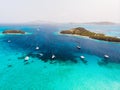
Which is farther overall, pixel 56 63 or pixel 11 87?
pixel 56 63

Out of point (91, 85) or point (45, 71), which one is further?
point (45, 71)

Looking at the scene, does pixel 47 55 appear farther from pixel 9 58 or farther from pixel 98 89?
pixel 98 89

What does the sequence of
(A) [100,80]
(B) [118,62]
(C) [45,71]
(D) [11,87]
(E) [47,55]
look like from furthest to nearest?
(E) [47,55]
(B) [118,62]
(C) [45,71]
(A) [100,80]
(D) [11,87]

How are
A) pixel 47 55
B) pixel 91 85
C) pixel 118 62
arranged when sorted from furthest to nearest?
1. pixel 47 55
2. pixel 118 62
3. pixel 91 85

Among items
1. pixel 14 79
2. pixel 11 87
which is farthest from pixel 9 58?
pixel 11 87

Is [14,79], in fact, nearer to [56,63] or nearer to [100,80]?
[56,63]

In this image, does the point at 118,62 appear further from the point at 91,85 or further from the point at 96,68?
the point at 91,85

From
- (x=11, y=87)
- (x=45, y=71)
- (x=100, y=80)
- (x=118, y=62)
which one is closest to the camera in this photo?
(x=11, y=87)

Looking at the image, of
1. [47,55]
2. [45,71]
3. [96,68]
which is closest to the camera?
[45,71]

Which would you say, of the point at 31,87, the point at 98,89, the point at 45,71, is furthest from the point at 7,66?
the point at 98,89
